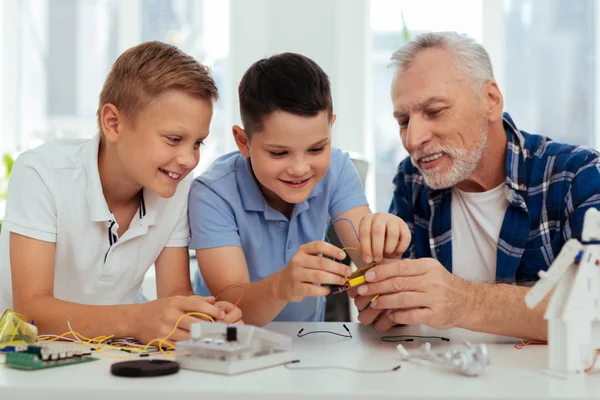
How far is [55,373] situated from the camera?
3.38ft

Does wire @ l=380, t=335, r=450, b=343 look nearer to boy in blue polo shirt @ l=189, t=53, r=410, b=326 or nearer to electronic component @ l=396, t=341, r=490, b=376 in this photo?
boy in blue polo shirt @ l=189, t=53, r=410, b=326

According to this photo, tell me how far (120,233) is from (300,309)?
59 cm

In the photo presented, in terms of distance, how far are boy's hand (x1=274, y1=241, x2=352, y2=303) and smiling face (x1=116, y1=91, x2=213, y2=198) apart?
1.43 feet

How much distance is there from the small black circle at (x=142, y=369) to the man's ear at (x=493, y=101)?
1271mm

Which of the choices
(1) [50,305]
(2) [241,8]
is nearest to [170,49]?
(1) [50,305]

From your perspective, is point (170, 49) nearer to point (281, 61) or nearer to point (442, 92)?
point (281, 61)

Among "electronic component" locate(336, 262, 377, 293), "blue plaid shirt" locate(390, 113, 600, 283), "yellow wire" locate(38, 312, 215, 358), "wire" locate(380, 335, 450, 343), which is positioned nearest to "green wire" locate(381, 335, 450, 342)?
"wire" locate(380, 335, 450, 343)

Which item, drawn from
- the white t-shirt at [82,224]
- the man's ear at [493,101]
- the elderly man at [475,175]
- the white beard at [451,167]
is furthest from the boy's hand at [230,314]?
the man's ear at [493,101]

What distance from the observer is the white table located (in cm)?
91

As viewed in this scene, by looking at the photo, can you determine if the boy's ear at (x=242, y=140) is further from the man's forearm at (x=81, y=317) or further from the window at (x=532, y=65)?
the window at (x=532, y=65)

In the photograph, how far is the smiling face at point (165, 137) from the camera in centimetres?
162

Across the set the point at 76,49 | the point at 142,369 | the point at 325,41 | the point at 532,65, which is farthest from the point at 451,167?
the point at 76,49

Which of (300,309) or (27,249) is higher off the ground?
(27,249)

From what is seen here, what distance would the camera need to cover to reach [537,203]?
1.80m
